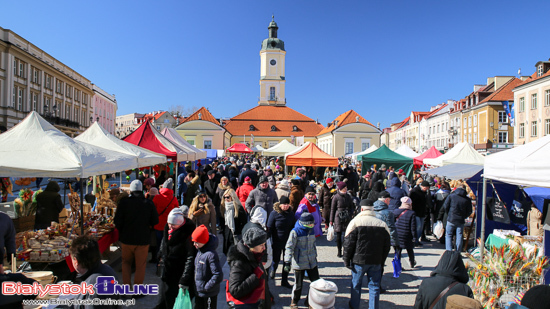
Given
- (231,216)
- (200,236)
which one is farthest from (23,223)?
(200,236)

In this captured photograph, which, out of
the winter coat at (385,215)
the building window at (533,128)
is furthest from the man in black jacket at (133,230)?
the building window at (533,128)

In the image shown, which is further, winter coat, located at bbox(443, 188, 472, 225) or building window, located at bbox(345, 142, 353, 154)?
building window, located at bbox(345, 142, 353, 154)

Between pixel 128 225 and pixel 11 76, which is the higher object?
pixel 11 76

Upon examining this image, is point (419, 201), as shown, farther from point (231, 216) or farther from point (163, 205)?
point (163, 205)

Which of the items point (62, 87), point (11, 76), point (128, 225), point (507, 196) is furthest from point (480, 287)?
point (62, 87)

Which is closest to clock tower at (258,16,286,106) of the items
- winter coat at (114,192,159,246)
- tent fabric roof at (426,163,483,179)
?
tent fabric roof at (426,163,483,179)

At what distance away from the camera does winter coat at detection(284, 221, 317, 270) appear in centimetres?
505

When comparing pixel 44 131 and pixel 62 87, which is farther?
pixel 62 87

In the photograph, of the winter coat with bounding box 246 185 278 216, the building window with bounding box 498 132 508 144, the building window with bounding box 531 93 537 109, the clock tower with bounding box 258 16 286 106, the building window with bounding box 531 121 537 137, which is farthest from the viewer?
the clock tower with bounding box 258 16 286 106

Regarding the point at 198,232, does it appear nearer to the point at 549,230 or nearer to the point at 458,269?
the point at 458,269

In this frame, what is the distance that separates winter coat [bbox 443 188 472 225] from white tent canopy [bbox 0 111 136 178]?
272 inches

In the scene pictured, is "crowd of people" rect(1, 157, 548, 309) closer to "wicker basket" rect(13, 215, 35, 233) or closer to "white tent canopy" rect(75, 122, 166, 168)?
"white tent canopy" rect(75, 122, 166, 168)

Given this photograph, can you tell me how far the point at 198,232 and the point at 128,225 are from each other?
1.96 m

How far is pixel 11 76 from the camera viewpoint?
101ft
